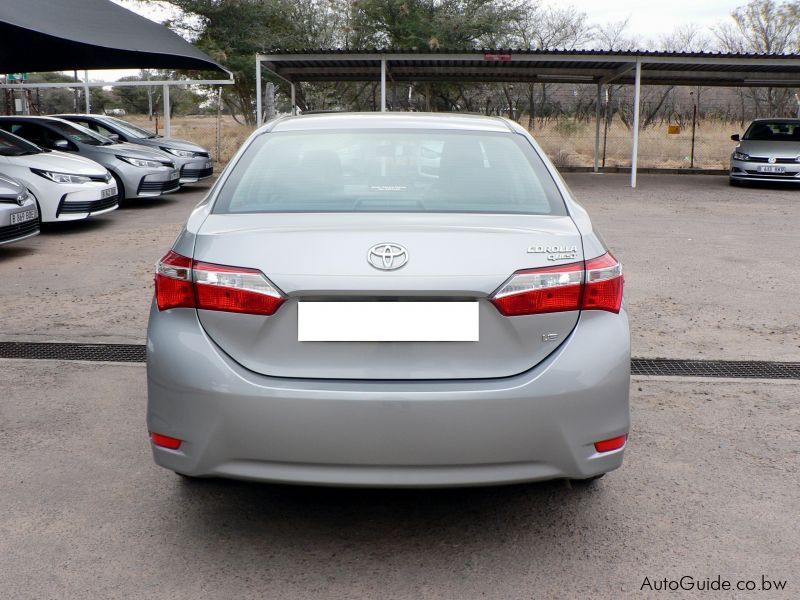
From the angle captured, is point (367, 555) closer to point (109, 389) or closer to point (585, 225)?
point (585, 225)

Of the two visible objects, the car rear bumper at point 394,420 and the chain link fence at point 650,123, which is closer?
the car rear bumper at point 394,420

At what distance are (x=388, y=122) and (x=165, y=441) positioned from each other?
1598mm

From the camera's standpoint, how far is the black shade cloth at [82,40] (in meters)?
10.4

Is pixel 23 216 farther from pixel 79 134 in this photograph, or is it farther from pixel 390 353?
pixel 390 353

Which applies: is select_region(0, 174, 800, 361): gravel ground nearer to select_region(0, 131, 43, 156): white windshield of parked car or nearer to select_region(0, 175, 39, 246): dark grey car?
select_region(0, 175, 39, 246): dark grey car

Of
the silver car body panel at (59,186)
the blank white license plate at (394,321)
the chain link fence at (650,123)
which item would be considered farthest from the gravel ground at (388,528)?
the chain link fence at (650,123)

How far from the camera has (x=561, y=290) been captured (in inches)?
106

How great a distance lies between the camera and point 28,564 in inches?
113

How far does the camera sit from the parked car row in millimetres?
9297

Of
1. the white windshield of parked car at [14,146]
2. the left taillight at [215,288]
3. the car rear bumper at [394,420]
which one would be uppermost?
the white windshield of parked car at [14,146]

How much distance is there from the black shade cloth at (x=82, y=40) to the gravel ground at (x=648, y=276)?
2.39 metres

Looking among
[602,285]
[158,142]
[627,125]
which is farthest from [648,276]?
[627,125]

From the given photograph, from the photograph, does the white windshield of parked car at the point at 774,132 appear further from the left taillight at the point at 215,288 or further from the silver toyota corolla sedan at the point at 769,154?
the left taillight at the point at 215,288

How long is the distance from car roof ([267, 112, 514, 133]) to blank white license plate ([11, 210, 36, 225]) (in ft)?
19.8
